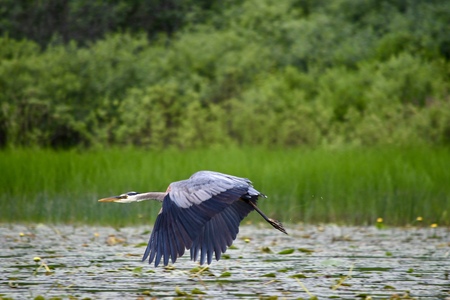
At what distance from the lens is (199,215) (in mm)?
5910

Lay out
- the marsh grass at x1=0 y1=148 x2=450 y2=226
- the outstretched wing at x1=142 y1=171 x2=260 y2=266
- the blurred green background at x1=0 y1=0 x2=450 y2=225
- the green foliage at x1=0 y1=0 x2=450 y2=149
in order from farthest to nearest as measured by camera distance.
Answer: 1. the green foliage at x1=0 y1=0 x2=450 y2=149
2. the blurred green background at x1=0 y1=0 x2=450 y2=225
3. the marsh grass at x1=0 y1=148 x2=450 y2=226
4. the outstretched wing at x1=142 y1=171 x2=260 y2=266

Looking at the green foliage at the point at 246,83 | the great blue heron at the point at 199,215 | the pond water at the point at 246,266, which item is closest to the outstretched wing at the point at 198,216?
the great blue heron at the point at 199,215

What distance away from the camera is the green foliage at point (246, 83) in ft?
50.0

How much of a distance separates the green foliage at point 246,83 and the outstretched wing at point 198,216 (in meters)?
8.37

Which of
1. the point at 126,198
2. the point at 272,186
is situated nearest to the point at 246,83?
the point at 272,186

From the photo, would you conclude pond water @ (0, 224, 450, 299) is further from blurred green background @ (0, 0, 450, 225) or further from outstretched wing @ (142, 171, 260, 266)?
blurred green background @ (0, 0, 450, 225)

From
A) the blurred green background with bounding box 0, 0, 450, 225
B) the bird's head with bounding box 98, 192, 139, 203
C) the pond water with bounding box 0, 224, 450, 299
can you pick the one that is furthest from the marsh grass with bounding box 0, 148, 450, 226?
the bird's head with bounding box 98, 192, 139, 203

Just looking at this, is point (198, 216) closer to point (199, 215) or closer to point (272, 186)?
point (199, 215)

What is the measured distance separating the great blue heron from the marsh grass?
3201mm

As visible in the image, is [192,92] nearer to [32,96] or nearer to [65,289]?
[32,96]

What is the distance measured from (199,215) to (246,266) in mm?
1339

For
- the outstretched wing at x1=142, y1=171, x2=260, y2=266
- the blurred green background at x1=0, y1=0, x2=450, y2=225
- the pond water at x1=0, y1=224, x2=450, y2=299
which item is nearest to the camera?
the outstretched wing at x1=142, y1=171, x2=260, y2=266

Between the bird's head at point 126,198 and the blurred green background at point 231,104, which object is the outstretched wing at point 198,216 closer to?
the bird's head at point 126,198

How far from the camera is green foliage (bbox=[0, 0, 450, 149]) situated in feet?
50.0
